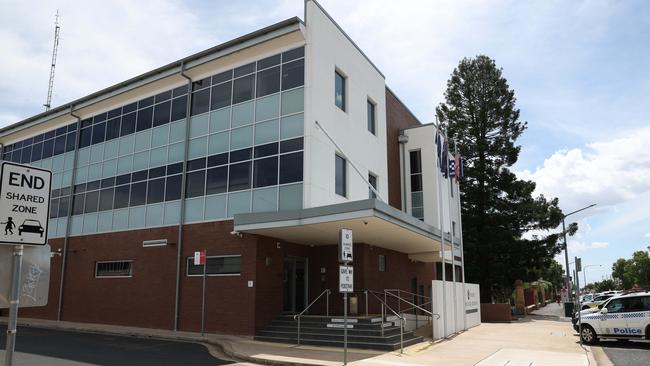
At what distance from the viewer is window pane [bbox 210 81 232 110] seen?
70.7ft

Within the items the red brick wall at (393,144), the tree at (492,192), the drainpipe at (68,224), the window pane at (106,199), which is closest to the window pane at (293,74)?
the red brick wall at (393,144)

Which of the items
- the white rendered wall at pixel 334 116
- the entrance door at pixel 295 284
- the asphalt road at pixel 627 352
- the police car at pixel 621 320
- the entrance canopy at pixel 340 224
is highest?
the white rendered wall at pixel 334 116

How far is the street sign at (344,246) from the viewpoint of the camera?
12.0 metres

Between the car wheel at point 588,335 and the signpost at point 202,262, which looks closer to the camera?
the car wheel at point 588,335

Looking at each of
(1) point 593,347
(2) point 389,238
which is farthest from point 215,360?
(1) point 593,347

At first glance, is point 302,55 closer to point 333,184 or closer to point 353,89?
point 353,89

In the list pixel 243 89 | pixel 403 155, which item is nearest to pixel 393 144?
pixel 403 155

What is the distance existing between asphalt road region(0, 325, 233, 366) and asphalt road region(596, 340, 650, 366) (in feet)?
34.9

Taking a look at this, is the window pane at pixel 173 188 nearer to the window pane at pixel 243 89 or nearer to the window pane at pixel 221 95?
the window pane at pixel 221 95

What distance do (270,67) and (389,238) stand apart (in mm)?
8521

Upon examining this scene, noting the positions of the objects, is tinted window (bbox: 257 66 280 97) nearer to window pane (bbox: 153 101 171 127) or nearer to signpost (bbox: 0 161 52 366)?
window pane (bbox: 153 101 171 127)

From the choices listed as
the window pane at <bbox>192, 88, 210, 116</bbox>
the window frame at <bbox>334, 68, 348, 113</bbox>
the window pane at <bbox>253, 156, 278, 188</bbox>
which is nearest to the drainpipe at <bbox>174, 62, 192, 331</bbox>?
the window pane at <bbox>192, 88, 210, 116</bbox>

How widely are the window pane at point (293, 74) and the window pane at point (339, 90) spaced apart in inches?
89.1

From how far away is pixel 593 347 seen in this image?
55.3 feet
